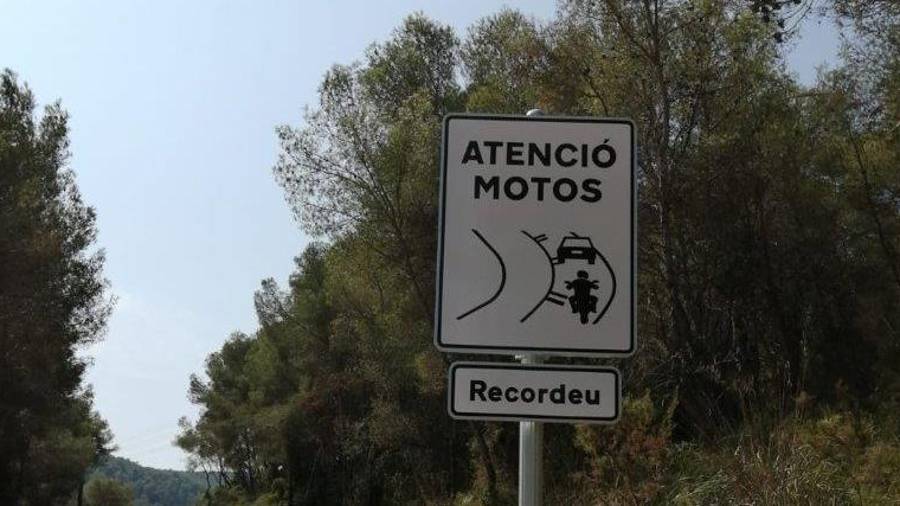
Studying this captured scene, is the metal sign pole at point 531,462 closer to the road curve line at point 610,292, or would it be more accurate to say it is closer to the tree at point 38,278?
the road curve line at point 610,292

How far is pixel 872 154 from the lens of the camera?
17000 millimetres

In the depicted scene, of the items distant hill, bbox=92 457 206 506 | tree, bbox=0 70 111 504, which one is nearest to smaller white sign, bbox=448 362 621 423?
tree, bbox=0 70 111 504

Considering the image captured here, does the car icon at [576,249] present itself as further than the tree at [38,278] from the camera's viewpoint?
No

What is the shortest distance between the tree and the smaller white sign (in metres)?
23.3

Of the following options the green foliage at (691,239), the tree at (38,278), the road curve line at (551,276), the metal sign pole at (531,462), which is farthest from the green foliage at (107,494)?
the road curve line at (551,276)

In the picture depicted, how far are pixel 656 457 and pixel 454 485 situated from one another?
805 inches

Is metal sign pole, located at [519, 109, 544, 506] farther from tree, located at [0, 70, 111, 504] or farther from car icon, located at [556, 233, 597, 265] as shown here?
tree, located at [0, 70, 111, 504]

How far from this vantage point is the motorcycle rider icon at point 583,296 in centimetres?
271

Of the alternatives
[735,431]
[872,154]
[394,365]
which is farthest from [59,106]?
[735,431]

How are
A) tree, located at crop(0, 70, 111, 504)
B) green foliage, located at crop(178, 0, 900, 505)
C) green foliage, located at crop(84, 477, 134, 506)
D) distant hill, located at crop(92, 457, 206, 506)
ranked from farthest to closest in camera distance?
distant hill, located at crop(92, 457, 206, 506), green foliage, located at crop(84, 477, 134, 506), tree, located at crop(0, 70, 111, 504), green foliage, located at crop(178, 0, 900, 505)

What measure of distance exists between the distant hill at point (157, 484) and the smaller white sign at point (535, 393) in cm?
15871

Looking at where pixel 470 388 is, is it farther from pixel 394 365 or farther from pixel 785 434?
pixel 394 365

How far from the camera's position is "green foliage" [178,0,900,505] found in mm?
9602

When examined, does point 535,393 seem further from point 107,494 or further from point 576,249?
point 107,494
